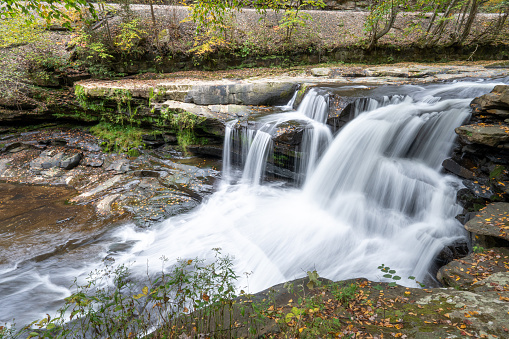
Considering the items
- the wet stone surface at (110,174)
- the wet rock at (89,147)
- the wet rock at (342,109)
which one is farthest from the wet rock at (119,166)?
the wet rock at (342,109)

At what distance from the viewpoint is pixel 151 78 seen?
1280 cm

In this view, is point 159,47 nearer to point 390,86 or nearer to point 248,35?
point 248,35

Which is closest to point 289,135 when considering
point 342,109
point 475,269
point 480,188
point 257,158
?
point 257,158

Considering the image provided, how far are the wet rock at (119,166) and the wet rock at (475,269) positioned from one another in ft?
30.3

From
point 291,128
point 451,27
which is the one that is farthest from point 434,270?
point 451,27

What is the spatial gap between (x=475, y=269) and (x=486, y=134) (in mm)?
2757

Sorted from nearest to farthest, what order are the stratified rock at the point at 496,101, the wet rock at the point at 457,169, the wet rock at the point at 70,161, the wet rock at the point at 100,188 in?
the stratified rock at the point at 496,101
the wet rock at the point at 457,169
the wet rock at the point at 100,188
the wet rock at the point at 70,161

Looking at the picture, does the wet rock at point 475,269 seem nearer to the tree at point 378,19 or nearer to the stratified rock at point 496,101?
the stratified rock at point 496,101

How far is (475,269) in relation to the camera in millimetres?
3762

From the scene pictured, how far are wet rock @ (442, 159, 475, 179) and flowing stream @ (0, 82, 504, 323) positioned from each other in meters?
0.18

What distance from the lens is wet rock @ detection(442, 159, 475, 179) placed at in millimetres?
5500

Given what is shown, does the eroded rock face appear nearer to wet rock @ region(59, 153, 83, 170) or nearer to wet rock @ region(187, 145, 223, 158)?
wet rock @ region(187, 145, 223, 158)

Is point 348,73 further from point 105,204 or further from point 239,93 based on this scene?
point 105,204

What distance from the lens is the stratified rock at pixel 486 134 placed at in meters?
4.88
